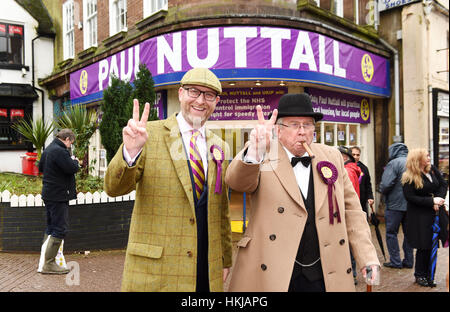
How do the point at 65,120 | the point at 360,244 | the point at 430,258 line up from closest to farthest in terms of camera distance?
the point at 360,244 → the point at 430,258 → the point at 65,120

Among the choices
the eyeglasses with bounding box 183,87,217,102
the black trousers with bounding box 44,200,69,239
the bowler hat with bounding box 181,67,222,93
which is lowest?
the black trousers with bounding box 44,200,69,239

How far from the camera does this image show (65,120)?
25.5 ft

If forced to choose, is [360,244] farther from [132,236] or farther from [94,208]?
[94,208]

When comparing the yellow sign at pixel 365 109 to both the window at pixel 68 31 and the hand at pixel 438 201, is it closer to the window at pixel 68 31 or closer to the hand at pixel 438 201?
the hand at pixel 438 201

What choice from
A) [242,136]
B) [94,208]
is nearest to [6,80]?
[94,208]

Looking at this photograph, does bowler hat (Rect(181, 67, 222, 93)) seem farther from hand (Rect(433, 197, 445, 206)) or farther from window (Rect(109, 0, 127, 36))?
window (Rect(109, 0, 127, 36))

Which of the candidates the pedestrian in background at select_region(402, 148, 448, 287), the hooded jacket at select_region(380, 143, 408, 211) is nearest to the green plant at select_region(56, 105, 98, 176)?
the hooded jacket at select_region(380, 143, 408, 211)

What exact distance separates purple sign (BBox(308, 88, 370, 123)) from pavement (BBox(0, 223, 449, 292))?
389 centimetres

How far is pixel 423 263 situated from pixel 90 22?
1195cm

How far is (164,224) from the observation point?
208cm

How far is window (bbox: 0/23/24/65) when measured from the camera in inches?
531

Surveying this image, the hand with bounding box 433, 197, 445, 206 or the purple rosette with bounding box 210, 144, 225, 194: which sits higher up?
the purple rosette with bounding box 210, 144, 225, 194
